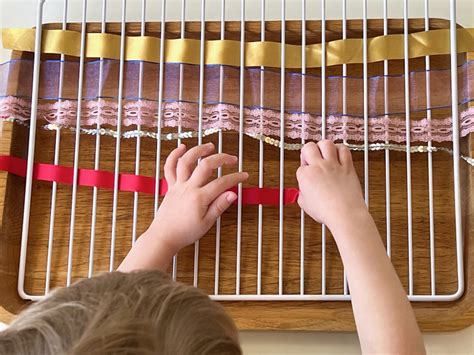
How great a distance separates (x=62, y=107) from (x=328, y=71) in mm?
276

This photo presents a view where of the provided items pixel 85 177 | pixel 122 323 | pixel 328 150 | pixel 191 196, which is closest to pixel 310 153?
pixel 328 150

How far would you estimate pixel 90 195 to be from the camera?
707 mm

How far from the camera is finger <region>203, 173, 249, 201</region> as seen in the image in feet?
2.17

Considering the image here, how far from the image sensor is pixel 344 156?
66cm

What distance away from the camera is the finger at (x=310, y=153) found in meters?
0.66

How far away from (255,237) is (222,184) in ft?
0.22

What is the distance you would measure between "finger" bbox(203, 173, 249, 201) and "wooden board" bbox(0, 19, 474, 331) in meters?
0.03

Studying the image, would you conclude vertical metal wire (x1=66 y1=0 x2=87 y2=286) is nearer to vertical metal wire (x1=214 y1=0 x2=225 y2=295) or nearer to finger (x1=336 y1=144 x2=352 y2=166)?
vertical metal wire (x1=214 y1=0 x2=225 y2=295)

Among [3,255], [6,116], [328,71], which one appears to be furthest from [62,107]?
[328,71]

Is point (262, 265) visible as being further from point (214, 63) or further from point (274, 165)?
point (214, 63)

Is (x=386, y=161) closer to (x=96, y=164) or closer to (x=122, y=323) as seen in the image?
(x=96, y=164)

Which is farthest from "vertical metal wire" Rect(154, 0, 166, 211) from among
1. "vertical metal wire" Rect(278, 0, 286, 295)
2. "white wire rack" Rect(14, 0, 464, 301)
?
"vertical metal wire" Rect(278, 0, 286, 295)

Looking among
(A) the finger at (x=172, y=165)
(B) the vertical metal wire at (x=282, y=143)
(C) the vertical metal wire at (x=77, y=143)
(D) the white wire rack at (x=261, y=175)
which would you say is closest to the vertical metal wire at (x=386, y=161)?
(D) the white wire rack at (x=261, y=175)

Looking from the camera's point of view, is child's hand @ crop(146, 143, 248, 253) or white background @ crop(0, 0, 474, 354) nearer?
child's hand @ crop(146, 143, 248, 253)
